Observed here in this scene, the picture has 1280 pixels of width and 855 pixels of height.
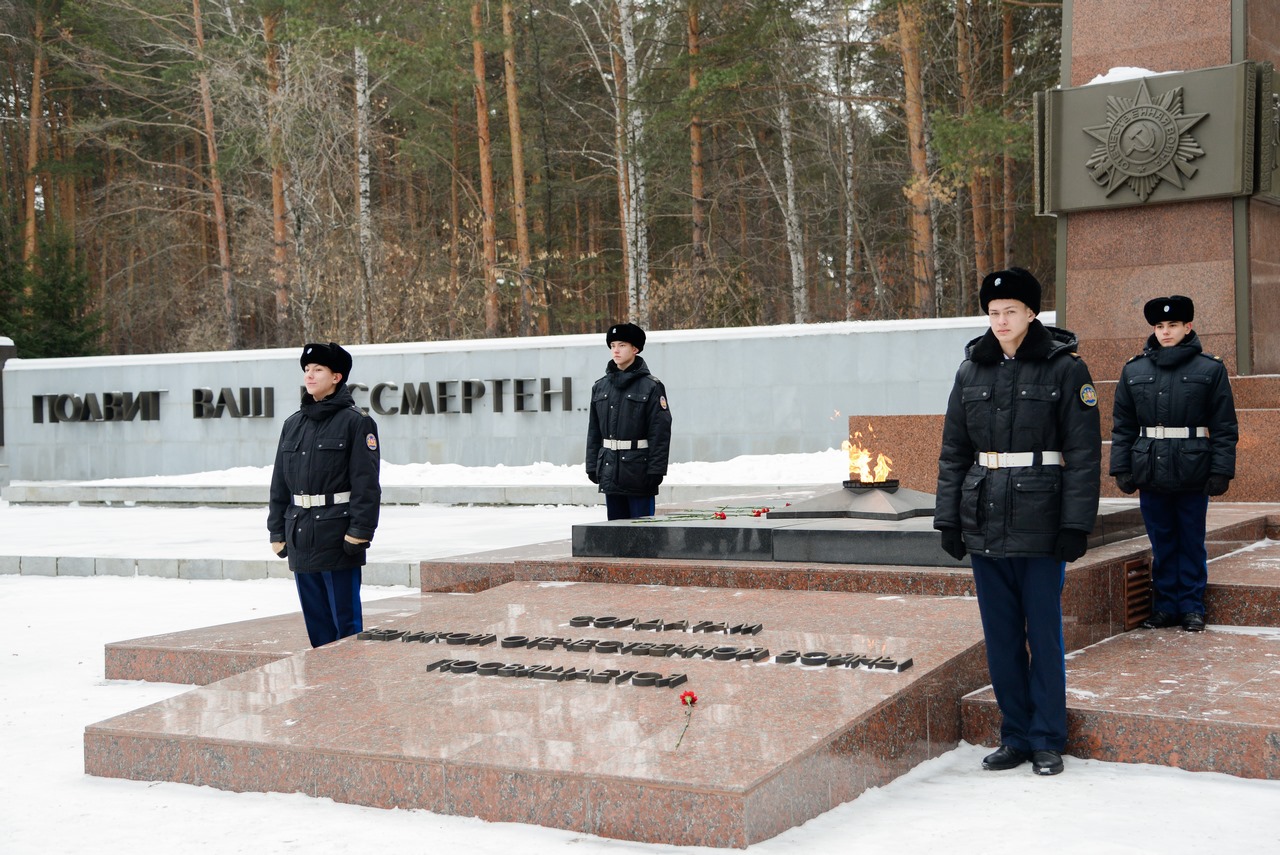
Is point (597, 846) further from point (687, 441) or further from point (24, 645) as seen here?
point (687, 441)

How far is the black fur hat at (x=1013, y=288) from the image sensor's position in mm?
4656

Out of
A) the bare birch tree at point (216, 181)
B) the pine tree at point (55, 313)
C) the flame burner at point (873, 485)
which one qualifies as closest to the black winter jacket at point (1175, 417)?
the flame burner at point (873, 485)

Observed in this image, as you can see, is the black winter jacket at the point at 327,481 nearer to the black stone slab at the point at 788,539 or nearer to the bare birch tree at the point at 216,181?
the black stone slab at the point at 788,539

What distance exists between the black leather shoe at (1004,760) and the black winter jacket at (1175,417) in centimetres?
214

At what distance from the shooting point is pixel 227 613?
8.90 m

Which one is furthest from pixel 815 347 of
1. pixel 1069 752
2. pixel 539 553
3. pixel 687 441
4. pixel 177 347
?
pixel 177 347

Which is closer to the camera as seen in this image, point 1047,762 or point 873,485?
point 1047,762

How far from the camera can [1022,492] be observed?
459 cm

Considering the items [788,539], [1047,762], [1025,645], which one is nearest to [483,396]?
[788,539]

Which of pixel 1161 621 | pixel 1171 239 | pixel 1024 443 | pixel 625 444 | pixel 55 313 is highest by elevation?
pixel 55 313

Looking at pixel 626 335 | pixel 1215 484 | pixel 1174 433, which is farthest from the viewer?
pixel 626 335

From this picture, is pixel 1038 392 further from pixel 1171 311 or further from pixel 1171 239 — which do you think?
pixel 1171 239

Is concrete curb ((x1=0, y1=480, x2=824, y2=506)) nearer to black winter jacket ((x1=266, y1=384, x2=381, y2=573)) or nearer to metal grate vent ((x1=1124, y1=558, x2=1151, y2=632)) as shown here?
metal grate vent ((x1=1124, y1=558, x2=1151, y2=632))

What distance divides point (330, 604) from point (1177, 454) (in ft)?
13.4
